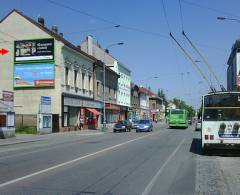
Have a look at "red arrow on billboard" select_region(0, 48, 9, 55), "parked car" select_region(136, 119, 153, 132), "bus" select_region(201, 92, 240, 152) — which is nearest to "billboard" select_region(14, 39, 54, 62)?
"red arrow on billboard" select_region(0, 48, 9, 55)

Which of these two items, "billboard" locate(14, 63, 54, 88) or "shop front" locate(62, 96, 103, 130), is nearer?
"billboard" locate(14, 63, 54, 88)

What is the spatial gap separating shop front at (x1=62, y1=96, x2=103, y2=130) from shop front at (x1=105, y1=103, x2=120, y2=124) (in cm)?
682

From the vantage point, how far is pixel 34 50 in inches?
2126

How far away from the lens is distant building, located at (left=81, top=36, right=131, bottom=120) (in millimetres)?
79438

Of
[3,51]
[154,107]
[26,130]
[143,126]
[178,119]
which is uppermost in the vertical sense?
[3,51]

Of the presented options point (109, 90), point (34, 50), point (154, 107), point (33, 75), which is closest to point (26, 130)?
point (33, 75)

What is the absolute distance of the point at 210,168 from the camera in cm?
1620

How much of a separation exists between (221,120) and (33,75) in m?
35.3

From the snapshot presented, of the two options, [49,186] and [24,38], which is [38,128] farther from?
[49,186]

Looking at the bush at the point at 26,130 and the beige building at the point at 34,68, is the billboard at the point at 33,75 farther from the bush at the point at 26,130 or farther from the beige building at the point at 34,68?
the bush at the point at 26,130

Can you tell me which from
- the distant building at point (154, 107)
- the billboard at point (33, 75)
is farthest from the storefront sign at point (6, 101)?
the distant building at point (154, 107)

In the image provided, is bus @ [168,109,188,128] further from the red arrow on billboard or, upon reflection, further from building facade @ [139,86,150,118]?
building facade @ [139,86,150,118]

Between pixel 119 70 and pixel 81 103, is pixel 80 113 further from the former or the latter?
pixel 119 70

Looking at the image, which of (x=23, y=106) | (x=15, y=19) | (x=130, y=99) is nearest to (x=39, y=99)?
(x=23, y=106)
